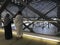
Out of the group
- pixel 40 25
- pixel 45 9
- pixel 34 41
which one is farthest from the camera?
pixel 40 25

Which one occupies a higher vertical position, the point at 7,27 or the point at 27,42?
the point at 7,27

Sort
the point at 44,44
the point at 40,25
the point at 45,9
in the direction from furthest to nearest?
the point at 40,25, the point at 45,9, the point at 44,44

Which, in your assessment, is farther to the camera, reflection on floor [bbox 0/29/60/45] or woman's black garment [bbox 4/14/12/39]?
woman's black garment [bbox 4/14/12/39]

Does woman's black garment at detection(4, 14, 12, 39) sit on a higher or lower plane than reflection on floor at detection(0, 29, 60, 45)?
higher

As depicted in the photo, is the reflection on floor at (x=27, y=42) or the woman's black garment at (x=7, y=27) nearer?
the reflection on floor at (x=27, y=42)

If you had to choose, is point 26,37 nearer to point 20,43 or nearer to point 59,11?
point 20,43

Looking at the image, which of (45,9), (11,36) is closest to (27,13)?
(45,9)

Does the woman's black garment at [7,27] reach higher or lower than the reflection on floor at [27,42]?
higher

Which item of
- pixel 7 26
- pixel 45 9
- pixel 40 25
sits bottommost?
pixel 40 25

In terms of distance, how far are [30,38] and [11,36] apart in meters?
0.72

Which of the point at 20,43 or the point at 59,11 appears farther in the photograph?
the point at 59,11

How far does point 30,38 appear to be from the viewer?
4.88m

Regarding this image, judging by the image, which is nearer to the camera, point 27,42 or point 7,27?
point 27,42

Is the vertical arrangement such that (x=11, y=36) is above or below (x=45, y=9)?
below
